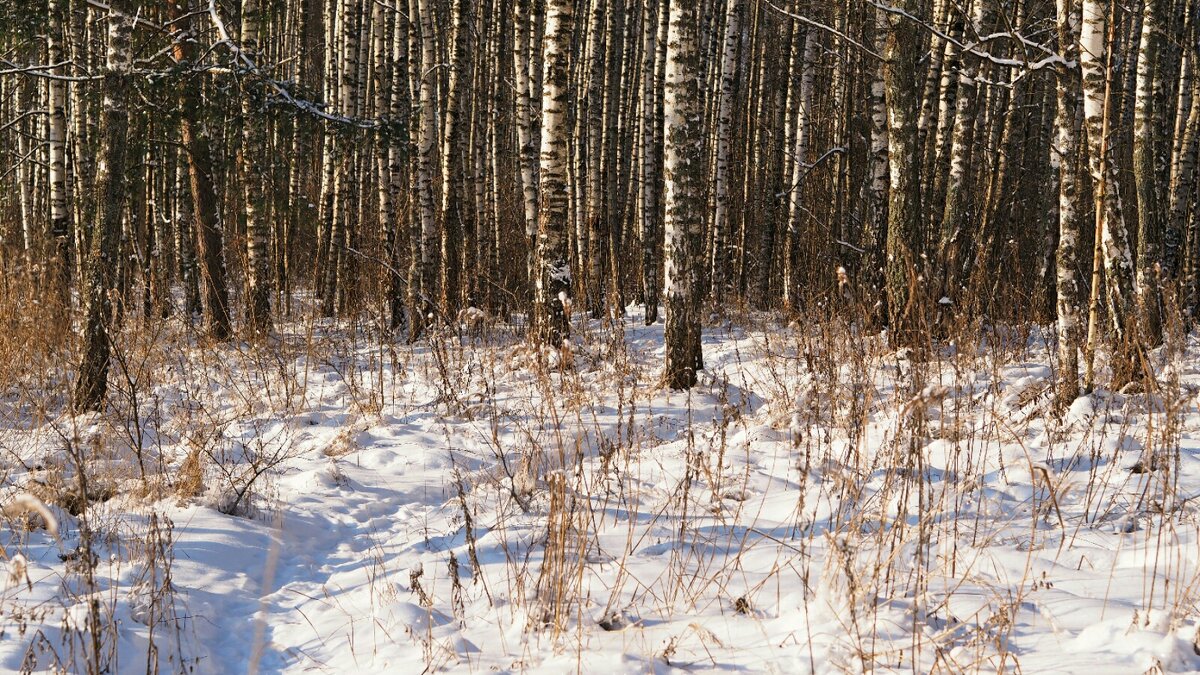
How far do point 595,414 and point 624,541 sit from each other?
5.15ft

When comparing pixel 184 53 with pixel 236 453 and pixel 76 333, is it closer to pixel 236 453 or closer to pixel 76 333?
pixel 76 333

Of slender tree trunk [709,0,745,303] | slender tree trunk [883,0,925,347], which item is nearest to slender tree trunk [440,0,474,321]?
slender tree trunk [709,0,745,303]

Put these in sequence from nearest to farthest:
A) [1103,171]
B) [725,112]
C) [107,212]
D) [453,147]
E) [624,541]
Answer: [624,541], [1103,171], [107,212], [453,147], [725,112]

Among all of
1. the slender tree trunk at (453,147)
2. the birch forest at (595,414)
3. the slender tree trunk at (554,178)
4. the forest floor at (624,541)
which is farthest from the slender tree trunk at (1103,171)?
the slender tree trunk at (453,147)

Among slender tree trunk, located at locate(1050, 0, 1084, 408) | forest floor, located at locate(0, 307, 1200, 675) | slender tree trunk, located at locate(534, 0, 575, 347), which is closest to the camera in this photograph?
forest floor, located at locate(0, 307, 1200, 675)

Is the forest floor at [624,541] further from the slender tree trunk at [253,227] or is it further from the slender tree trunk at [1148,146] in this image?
the slender tree trunk at [253,227]

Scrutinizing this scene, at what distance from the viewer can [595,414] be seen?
5.19m

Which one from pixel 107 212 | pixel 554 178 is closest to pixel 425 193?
pixel 554 178

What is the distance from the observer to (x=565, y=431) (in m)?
5.50

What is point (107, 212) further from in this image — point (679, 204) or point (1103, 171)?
point (1103, 171)

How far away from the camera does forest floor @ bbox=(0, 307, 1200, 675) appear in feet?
8.72

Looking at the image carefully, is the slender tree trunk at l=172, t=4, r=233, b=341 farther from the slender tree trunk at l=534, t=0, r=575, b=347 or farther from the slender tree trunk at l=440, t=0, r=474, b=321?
the slender tree trunk at l=534, t=0, r=575, b=347

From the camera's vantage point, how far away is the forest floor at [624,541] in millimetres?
2658

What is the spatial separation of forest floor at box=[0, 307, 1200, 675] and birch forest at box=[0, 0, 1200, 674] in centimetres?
2
